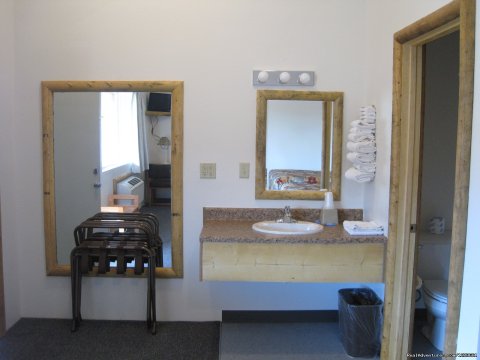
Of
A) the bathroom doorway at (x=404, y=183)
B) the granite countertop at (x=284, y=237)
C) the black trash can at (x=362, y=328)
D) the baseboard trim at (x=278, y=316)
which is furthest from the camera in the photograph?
the baseboard trim at (x=278, y=316)

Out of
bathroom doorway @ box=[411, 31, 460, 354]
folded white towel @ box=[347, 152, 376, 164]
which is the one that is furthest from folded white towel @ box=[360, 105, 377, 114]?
bathroom doorway @ box=[411, 31, 460, 354]

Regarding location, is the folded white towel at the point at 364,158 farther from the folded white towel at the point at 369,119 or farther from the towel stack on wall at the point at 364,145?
the folded white towel at the point at 369,119

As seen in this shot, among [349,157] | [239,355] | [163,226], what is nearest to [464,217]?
[349,157]

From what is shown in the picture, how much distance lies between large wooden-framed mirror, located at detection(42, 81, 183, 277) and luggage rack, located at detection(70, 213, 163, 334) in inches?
3.7

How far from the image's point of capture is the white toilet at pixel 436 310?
2436 mm

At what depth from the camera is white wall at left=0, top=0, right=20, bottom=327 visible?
255cm

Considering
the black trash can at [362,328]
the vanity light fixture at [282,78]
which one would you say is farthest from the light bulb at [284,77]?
the black trash can at [362,328]

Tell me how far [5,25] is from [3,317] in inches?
72.5

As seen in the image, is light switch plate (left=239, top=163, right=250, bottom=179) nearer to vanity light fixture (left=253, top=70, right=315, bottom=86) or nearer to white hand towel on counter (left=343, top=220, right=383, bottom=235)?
vanity light fixture (left=253, top=70, right=315, bottom=86)

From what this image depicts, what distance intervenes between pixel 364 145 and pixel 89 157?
5.95 ft

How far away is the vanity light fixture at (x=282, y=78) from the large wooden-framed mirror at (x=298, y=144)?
57 millimetres

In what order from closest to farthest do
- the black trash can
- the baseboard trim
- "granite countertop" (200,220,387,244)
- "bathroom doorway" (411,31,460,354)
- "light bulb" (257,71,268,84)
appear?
"granite countertop" (200,220,387,244) < the black trash can < "light bulb" (257,71,268,84) < the baseboard trim < "bathroom doorway" (411,31,460,354)

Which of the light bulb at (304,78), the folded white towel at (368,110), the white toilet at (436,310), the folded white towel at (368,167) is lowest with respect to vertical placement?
the white toilet at (436,310)

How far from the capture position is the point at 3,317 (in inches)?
102
